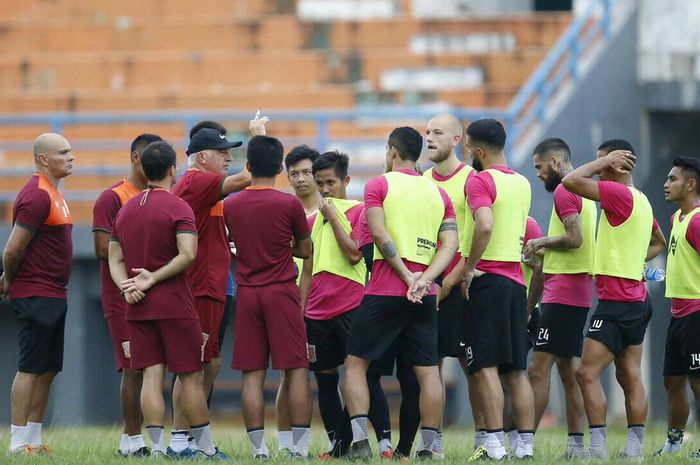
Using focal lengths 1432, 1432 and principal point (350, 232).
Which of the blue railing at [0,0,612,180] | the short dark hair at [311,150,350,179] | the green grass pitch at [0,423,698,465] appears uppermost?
the blue railing at [0,0,612,180]

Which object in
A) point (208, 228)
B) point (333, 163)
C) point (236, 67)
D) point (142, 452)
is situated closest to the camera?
point (142, 452)

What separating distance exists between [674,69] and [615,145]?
8.76 m

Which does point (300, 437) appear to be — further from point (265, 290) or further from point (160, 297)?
point (160, 297)

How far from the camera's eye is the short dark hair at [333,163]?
Result: 34.3 ft

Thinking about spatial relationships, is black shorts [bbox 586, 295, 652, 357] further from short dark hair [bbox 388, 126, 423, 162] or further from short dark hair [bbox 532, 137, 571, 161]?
short dark hair [bbox 388, 126, 423, 162]

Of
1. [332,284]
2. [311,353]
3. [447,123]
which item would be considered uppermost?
[447,123]

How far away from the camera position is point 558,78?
18688 mm

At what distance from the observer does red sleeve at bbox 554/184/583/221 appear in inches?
409

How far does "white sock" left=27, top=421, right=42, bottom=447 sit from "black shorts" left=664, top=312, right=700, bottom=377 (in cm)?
476

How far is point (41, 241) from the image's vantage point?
10.4m

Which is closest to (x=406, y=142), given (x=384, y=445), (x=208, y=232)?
(x=208, y=232)

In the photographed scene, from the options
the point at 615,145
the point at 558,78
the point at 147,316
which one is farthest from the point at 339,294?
the point at 558,78

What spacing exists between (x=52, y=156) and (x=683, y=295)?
4.83 m

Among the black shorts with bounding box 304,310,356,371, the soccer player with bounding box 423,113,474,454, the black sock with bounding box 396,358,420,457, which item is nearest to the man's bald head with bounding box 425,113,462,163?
the soccer player with bounding box 423,113,474,454
